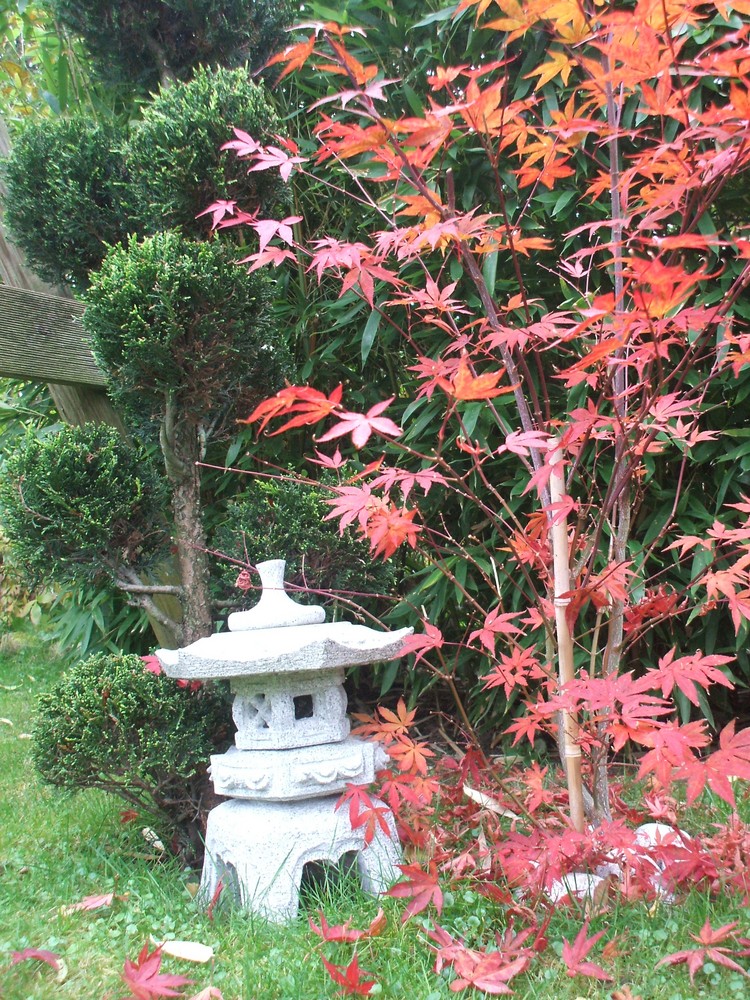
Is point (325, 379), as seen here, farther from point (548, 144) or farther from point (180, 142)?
point (548, 144)

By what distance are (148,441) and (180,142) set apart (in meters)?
0.75

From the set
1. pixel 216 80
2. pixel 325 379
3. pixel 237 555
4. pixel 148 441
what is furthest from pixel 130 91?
pixel 237 555

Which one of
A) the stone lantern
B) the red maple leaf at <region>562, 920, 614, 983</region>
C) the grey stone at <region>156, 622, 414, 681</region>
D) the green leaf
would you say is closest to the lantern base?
the stone lantern

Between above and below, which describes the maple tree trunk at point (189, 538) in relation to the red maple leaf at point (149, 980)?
above

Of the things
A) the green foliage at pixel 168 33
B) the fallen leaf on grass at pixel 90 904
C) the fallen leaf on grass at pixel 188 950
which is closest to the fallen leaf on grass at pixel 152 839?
the fallen leaf on grass at pixel 90 904

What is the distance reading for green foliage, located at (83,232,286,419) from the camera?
1818mm

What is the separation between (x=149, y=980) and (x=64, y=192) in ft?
6.05

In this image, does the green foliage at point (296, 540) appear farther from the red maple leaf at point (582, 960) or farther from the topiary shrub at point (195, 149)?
the red maple leaf at point (582, 960)

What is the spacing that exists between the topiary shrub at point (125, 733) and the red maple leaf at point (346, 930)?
587mm

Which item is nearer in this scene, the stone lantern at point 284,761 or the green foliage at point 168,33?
the stone lantern at point 284,761

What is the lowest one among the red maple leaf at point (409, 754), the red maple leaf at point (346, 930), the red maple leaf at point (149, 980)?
the red maple leaf at point (346, 930)

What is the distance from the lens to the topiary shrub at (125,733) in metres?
1.85

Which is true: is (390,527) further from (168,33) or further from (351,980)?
(168,33)

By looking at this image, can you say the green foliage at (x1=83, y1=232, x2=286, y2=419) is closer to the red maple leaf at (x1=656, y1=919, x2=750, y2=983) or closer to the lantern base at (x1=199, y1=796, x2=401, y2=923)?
the lantern base at (x1=199, y1=796, x2=401, y2=923)
